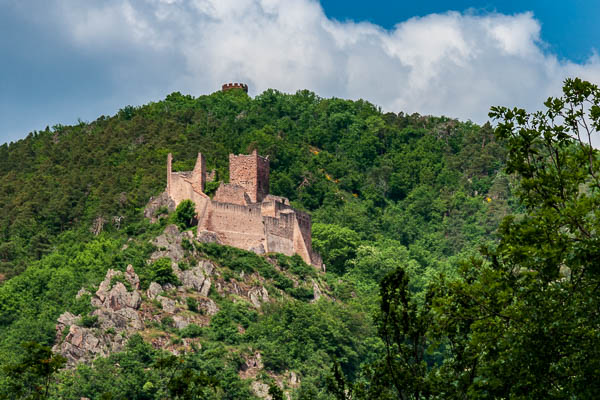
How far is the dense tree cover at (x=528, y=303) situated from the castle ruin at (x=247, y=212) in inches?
1844

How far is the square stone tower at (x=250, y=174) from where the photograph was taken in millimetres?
74188

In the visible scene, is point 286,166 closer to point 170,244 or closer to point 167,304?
point 170,244

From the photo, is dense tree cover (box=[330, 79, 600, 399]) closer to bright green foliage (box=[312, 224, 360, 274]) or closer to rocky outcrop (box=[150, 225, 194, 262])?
rocky outcrop (box=[150, 225, 194, 262])

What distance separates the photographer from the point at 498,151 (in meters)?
107

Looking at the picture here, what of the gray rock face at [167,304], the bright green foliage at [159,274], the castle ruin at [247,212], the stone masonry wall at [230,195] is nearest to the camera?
the gray rock face at [167,304]

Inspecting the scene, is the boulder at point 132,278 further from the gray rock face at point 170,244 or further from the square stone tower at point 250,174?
the square stone tower at point 250,174

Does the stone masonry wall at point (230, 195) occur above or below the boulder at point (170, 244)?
above

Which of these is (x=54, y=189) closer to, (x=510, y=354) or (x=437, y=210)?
(x=437, y=210)

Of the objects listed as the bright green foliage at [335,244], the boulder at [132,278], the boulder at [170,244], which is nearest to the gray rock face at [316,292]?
the bright green foliage at [335,244]

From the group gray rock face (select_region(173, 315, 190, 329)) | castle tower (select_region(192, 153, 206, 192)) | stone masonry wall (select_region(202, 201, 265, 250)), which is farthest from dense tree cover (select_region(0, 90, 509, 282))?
gray rock face (select_region(173, 315, 190, 329))

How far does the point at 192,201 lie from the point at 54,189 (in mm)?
23578

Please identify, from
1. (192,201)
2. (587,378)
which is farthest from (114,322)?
(587,378)

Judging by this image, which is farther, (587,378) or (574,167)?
(574,167)

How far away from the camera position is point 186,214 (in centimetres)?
6950
